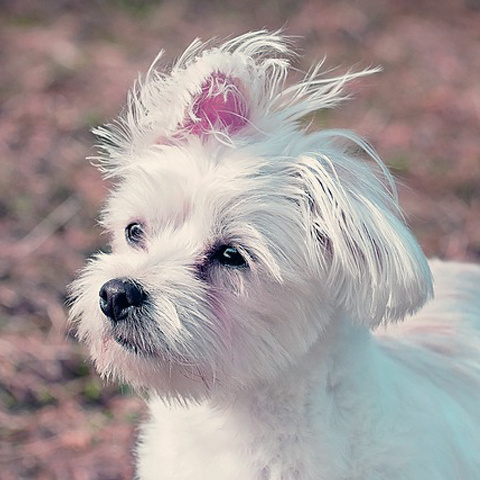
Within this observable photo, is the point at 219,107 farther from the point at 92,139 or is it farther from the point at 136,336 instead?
the point at 92,139

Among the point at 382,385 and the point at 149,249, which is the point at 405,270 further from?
the point at 149,249

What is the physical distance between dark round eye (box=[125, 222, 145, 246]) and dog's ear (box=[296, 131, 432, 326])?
0.39 m

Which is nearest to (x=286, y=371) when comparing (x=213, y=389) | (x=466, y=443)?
(x=213, y=389)

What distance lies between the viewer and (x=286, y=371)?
2258 millimetres

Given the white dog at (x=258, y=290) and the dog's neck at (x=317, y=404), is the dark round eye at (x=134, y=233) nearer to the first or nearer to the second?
the white dog at (x=258, y=290)

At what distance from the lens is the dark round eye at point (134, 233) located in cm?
237

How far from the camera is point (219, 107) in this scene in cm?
239

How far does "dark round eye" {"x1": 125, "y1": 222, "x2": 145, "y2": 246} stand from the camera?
2.37 m

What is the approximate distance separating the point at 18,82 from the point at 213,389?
417cm

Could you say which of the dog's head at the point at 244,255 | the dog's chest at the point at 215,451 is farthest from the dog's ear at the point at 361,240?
the dog's chest at the point at 215,451

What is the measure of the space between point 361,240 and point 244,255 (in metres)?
0.25

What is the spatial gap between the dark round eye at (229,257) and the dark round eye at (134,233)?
22 centimetres

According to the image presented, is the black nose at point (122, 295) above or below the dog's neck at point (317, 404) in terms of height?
above

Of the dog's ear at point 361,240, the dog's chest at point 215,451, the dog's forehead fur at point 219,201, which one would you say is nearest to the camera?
the dog's ear at point 361,240
